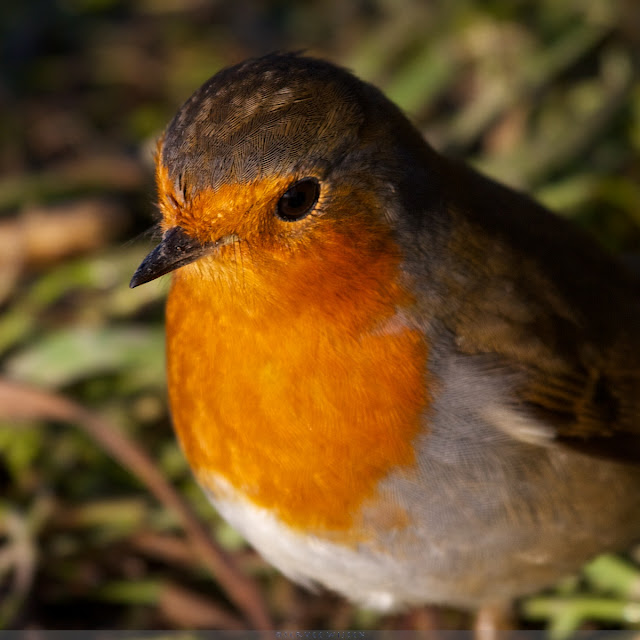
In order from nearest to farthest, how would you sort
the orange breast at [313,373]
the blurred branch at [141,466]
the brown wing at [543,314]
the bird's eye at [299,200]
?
the bird's eye at [299,200] < the orange breast at [313,373] < the brown wing at [543,314] < the blurred branch at [141,466]

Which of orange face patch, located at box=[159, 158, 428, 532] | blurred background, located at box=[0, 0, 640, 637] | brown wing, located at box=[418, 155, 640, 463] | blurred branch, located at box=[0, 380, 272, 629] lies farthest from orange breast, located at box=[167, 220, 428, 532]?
blurred branch, located at box=[0, 380, 272, 629]

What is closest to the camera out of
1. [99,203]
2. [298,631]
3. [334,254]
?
[334,254]

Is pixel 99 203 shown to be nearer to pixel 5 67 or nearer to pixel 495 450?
pixel 5 67

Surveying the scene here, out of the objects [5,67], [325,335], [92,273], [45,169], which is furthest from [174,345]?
[5,67]

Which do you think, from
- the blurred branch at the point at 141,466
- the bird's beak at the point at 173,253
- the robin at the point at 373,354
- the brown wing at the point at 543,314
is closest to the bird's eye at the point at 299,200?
the robin at the point at 373,354

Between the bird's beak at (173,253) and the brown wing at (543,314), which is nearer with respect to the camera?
the bird's beak at (173,253)

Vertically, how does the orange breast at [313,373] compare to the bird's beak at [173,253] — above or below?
below

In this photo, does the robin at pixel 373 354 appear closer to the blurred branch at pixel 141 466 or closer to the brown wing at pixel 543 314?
the brown wing at pixel 543 314
